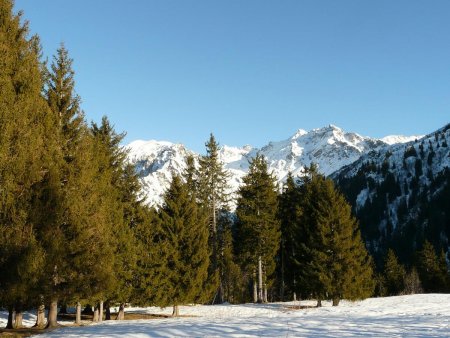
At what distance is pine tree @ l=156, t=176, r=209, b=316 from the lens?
93.4 feet

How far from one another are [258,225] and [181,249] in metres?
9.87

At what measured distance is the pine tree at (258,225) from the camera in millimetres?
37281

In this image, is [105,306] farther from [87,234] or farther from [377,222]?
[377,222]

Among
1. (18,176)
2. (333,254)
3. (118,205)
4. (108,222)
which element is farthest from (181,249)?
(18,176)

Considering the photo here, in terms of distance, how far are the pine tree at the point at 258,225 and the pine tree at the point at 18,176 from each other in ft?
78.7

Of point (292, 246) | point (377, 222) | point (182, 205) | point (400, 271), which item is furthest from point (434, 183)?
point (182, 205)

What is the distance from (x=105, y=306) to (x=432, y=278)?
200 ft

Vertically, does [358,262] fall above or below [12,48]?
below

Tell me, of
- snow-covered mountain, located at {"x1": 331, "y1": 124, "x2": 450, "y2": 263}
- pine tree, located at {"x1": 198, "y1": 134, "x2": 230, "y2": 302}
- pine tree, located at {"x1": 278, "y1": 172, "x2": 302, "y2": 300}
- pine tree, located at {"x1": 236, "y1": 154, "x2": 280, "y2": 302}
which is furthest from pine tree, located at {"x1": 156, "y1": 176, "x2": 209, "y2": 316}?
snow-covered mountain, located at {"x1": 331, "y1": 124, "x2": 450, "y2": 263}

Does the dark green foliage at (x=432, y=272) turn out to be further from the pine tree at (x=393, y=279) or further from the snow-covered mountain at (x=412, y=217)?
the snow-covered mountain at (x=412, y=217)

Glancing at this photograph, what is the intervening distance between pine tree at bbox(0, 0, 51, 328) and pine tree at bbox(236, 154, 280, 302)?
2400 centimetres

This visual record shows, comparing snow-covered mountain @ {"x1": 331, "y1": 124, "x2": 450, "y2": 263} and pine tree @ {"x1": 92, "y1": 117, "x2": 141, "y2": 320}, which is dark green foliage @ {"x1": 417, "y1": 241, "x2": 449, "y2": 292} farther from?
snow-covered mountain @ {"x1": 331, "y1": 124, "x2": 450, "y2": 263}

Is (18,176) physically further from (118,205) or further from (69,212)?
(118,205)

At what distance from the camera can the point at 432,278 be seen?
67688mm
